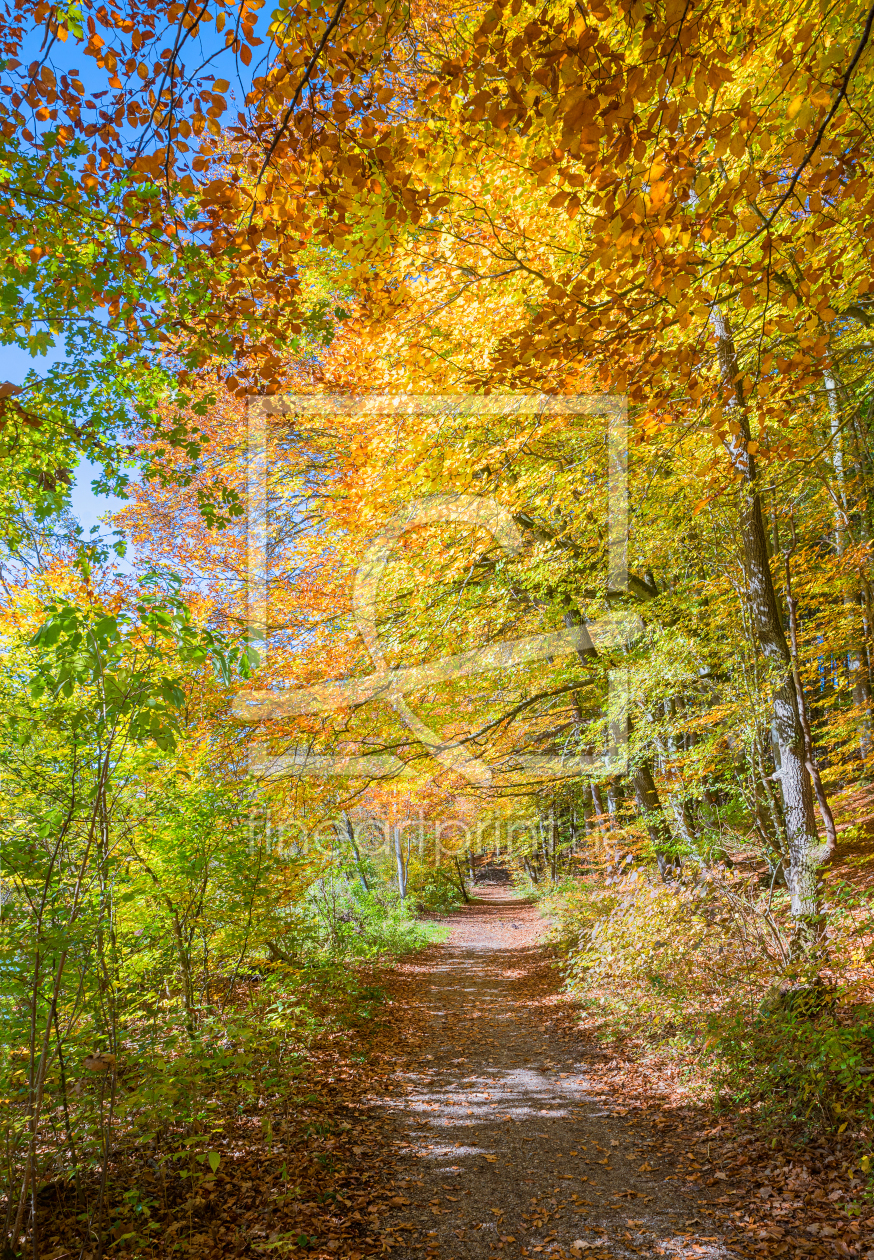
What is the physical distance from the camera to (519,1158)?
4.91 metres

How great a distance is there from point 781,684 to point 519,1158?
4638mm

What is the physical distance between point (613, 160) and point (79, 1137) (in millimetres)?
5923

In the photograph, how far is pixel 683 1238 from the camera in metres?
3.75

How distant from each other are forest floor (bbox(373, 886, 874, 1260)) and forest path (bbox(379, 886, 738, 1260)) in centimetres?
1

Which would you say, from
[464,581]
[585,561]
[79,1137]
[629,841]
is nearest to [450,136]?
[464,581]

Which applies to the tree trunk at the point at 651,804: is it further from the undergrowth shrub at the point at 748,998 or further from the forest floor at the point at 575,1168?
the forest floor at the point at 575,1168

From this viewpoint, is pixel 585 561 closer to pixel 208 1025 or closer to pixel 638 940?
pixel 638 940

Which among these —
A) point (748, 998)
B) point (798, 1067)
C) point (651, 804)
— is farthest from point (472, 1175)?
point (651, 804)
